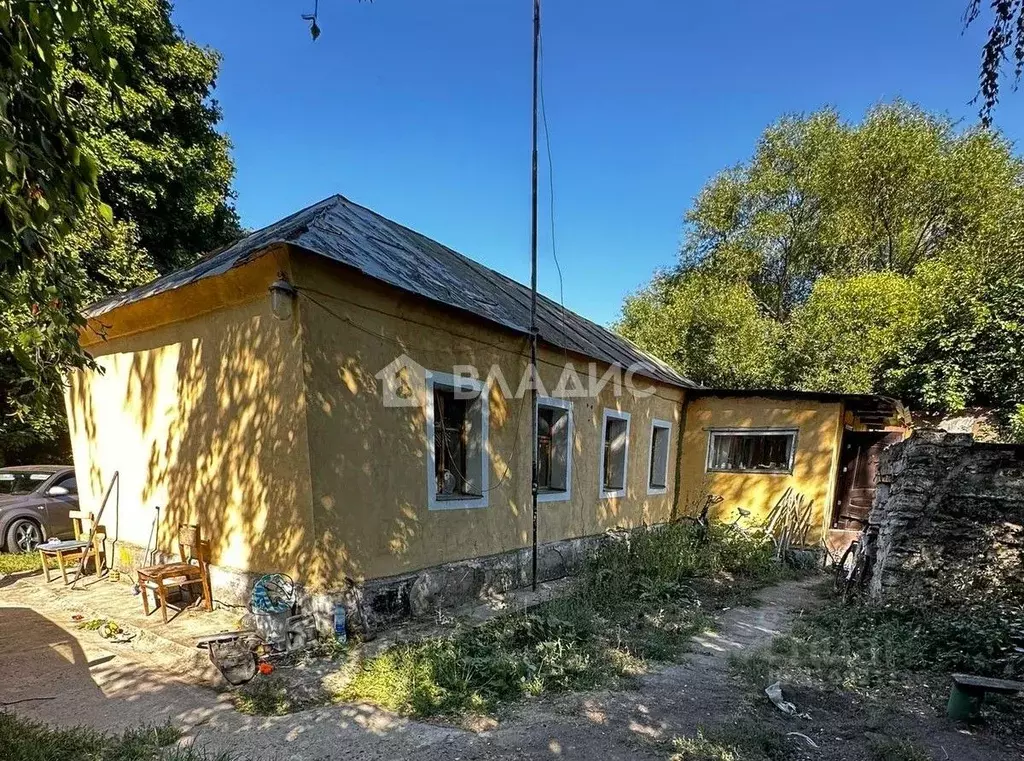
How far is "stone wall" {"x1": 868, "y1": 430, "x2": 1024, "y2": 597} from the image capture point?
5535 millimetres

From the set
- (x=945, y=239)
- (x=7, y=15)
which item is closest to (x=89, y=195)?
(x=7, y=15)

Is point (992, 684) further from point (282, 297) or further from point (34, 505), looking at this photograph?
point (34, 505)

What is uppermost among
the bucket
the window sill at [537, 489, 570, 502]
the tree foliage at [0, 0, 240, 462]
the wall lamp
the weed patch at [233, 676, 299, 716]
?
the tree foliage at [0, 0, 240, 462]

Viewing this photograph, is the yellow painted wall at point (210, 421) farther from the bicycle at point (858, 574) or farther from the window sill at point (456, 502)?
the bicycle at point (858, 574)

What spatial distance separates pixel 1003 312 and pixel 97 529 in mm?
17527

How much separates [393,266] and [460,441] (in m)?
2.47

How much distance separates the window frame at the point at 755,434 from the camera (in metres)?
10.9

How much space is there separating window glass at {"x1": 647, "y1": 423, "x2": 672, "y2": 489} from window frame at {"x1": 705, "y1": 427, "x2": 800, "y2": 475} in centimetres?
110

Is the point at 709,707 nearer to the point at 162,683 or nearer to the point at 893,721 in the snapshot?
the point at 893,721

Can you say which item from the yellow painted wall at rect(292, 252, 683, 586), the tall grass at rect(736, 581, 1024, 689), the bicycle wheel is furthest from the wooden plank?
the yellow painted wall at rect(292, 252, 683, 586)

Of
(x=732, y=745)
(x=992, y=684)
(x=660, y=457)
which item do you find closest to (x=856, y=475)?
(x=660, y=457)

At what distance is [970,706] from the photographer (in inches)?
147

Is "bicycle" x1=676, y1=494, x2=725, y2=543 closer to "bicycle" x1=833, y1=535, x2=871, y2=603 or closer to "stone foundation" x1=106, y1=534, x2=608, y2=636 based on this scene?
"bicycle" x1=833, y1=535, x2=871, y2=603

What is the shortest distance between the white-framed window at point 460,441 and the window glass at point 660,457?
5.90 m
